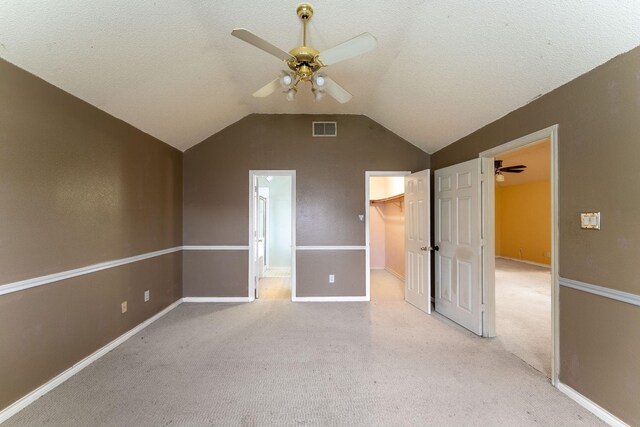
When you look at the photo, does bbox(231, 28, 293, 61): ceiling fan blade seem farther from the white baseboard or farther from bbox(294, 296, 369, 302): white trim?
the white baseboard

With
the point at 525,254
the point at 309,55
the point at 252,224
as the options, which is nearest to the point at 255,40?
the point at 309,55

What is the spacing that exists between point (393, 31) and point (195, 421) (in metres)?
3.17

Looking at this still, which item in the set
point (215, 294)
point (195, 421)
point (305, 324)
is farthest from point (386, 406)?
point (215, 294)

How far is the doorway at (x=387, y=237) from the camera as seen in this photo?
178 inches

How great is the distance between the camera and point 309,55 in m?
1.71

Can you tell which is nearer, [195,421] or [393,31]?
[195,421]

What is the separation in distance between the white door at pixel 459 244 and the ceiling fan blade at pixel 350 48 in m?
1.88

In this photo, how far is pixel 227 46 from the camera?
→ 7.72ft

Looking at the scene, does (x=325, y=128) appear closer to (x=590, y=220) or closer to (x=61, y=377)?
(x=590, y=220)

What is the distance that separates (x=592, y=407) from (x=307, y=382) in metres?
1.91

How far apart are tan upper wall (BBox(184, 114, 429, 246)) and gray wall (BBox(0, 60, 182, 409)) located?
34.1 inches

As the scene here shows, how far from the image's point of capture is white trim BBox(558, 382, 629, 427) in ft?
5.22

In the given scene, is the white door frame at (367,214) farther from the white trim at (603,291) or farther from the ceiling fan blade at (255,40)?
the ceiling fan blade at (255,40)

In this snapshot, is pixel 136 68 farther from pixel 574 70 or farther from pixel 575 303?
pixel 575 303
